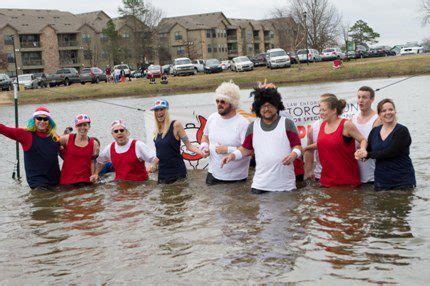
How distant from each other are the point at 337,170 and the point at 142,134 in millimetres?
11864

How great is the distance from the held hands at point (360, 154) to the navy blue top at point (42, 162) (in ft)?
16.5

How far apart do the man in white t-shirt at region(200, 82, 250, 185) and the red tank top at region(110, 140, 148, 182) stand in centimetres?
153

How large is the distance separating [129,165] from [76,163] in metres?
0.91

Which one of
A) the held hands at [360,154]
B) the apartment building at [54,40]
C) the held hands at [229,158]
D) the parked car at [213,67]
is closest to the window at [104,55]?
the apartment building at [54,40]

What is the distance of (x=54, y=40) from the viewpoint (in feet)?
338

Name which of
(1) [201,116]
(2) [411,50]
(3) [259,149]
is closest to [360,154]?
(3) [259,149]

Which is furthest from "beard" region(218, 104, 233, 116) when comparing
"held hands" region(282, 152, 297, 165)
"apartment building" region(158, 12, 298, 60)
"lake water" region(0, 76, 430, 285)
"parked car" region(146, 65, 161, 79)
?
"apartment building" region(158, 12, 298, 60)

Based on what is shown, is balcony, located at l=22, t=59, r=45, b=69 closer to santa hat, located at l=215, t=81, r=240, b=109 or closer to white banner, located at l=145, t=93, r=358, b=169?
white banner, located at l=145, t=93, r=358, b=169

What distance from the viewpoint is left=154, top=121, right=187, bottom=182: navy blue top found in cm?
923

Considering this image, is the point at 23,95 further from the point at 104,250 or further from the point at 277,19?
the point at 277,19

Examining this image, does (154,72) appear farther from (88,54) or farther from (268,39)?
(268,39)

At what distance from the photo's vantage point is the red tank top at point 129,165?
952cm

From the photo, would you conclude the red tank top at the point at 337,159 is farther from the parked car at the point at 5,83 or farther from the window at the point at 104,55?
the window at the point at 104,55

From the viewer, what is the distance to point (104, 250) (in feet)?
Answer: 21.0
